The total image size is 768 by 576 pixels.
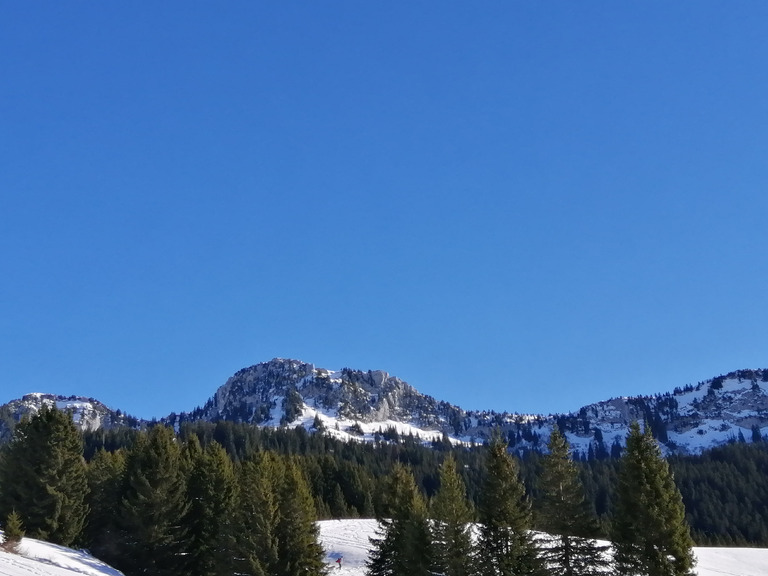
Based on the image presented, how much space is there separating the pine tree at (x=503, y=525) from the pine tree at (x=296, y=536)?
32.6ft

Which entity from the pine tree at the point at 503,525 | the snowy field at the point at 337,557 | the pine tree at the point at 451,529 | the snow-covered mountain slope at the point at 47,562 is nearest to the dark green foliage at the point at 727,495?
the snowy field at the point at 337,557

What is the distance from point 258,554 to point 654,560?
21.1 meters

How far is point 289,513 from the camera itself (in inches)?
1559

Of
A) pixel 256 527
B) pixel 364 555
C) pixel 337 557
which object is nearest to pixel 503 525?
pixel 256 527

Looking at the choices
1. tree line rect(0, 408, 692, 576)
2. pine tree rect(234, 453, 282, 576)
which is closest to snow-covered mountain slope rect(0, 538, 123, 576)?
tree line rect(0, 408, 692, 576)

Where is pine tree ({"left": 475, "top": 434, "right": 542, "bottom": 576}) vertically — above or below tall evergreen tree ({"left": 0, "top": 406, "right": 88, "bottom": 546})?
below

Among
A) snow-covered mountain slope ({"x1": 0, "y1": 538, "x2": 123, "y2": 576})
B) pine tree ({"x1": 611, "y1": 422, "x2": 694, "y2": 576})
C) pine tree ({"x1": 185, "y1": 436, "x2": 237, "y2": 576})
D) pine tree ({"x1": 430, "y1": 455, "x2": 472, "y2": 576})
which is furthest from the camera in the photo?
pine tree ({"x1": 185, "y1": 436, "x2": 237, "y2": 576})

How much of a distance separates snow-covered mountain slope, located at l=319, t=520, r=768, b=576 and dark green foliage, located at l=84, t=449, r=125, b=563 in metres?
16.0

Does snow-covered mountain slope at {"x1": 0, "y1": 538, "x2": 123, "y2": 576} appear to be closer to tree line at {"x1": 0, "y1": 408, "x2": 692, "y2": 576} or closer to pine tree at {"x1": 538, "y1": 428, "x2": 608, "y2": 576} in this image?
tree line at {"x1": 0, "y1": 408, "x2": 692, "y2": 576}

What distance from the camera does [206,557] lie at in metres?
48.7

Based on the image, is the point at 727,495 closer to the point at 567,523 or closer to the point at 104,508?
the point at 567,523

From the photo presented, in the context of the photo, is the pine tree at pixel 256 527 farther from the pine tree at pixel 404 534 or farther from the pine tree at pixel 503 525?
the pine tree at pixel 503 525

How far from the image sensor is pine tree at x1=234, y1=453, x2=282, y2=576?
38125 mm

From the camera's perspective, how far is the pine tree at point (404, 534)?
128 feet
